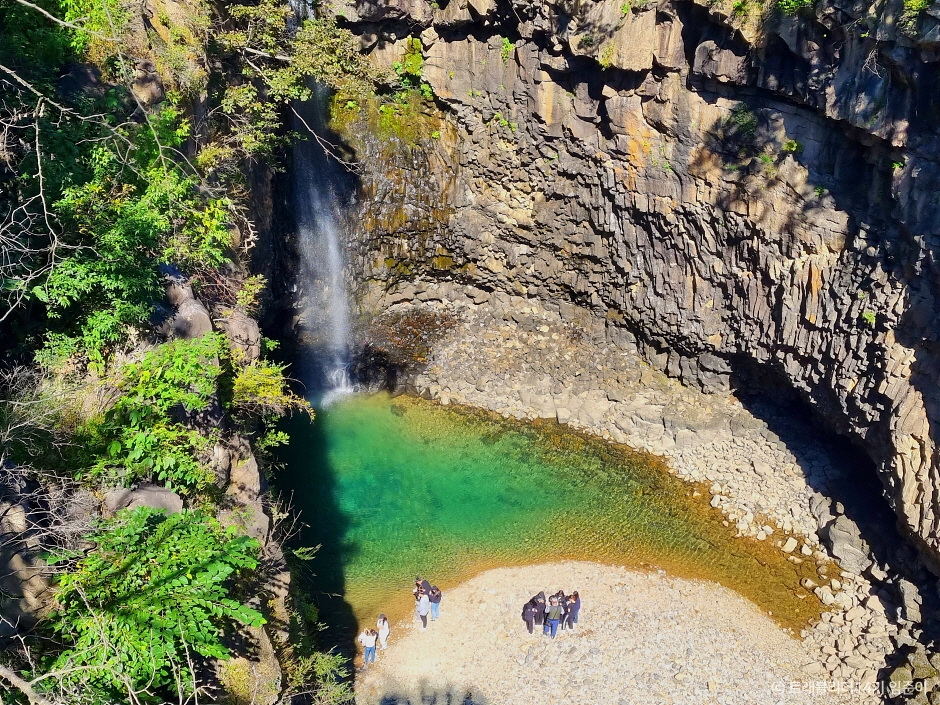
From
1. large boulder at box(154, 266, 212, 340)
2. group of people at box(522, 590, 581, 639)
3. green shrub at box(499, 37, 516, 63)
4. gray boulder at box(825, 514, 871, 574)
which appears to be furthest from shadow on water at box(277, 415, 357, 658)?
green shrub at box(499, 37, 516, 63)

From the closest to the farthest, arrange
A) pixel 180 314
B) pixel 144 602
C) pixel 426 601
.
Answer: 1. pixel 144 602
2. pixel 180 314
3. pixel 426 601

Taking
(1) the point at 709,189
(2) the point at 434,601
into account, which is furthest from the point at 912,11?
(2) the point at 434,601

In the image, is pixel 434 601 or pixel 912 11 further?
pixel 434 601

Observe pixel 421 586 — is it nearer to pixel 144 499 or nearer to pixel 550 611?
pixel 550 611

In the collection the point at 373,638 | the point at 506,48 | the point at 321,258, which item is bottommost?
the point at 373,638

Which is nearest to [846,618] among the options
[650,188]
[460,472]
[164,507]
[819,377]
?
[819,377]

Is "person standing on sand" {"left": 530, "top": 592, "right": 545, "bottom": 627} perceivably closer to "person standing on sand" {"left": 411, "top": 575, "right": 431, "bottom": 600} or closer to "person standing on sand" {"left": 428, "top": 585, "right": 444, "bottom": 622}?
"person standing on sand" {"left": 428, "top": 585, "right": 444, "bottom": 622}
